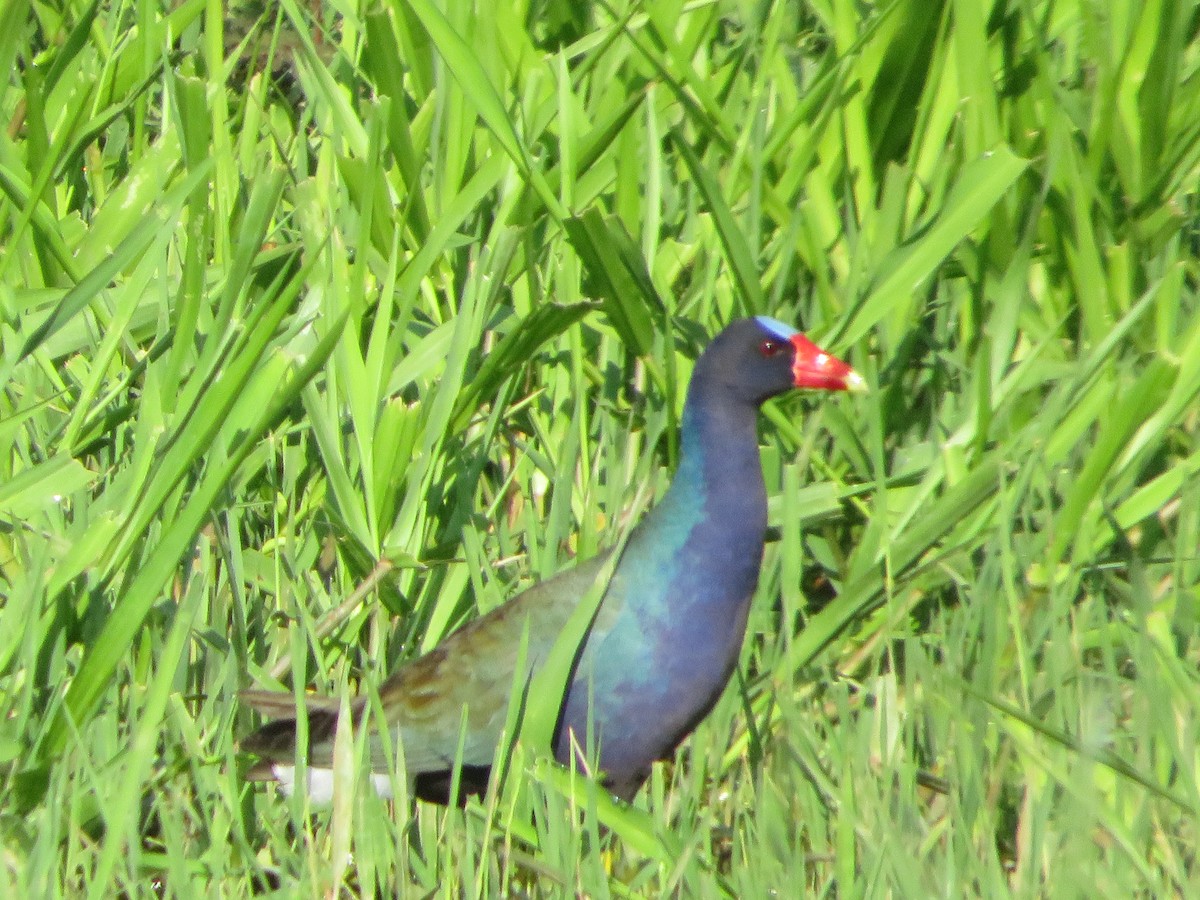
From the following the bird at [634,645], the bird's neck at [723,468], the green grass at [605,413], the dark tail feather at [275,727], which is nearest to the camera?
the green grass at [605,413]

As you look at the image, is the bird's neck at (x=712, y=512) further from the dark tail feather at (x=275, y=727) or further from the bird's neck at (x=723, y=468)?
the dark tail feather at (x=275, y=727)

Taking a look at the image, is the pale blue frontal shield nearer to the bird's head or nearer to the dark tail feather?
the bird's head

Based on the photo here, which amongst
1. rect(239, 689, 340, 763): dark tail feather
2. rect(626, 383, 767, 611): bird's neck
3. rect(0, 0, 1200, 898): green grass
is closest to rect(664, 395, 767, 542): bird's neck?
rect(626, 383, 767, 611): bird's neck

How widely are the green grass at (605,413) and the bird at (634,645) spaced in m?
0.09

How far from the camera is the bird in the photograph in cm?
272

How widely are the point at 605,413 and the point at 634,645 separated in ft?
1.95

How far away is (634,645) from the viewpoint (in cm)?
276

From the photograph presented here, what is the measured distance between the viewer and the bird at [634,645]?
8.93 feet

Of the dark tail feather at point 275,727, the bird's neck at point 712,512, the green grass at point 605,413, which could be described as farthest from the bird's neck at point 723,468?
the dark tail feather at point 275,727

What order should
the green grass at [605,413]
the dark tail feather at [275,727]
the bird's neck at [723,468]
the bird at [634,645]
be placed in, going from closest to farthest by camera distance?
the green grass at [605,413] < the dark tail feather at [275,727] < the bird at [634,645] < the bird's neck at [723,468]

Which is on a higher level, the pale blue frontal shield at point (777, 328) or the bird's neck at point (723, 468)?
the pale blue frontal shield at point (777, 328)

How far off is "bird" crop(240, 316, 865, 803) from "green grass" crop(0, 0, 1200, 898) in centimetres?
9

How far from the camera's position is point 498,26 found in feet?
10.8

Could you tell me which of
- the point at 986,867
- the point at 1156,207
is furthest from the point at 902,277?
the point at 986,867
